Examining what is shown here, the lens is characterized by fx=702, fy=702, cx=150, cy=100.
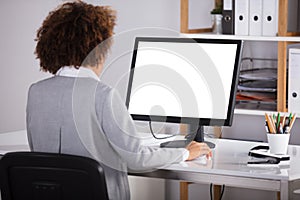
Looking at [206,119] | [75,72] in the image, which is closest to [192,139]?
[206,119]

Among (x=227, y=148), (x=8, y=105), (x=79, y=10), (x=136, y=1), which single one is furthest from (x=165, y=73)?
(x=8, y=105)

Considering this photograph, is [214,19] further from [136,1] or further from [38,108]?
[38,108]

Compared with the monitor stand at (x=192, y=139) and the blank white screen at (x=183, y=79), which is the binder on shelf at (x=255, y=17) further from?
the monitor stand at (x=192, y=139)

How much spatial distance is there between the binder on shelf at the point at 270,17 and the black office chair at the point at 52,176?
4.15ft

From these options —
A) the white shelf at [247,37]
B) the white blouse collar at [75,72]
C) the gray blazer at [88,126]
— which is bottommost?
the gray blazer at [88,126]

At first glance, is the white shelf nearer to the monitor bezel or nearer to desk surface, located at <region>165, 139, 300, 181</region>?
the monitor bezel

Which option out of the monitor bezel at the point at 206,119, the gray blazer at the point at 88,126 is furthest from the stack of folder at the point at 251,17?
the gray blazer at the point at 88,126

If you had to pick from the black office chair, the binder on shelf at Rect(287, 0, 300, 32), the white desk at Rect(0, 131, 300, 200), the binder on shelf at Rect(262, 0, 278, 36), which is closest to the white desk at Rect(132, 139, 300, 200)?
the white desk at Rect(0, 131, 300, 200)

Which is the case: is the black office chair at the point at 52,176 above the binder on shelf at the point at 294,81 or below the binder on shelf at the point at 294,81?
below

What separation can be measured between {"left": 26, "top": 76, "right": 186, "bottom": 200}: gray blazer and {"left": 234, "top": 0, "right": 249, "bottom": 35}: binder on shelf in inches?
37.7

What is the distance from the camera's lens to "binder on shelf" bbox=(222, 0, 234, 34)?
3.16 meters

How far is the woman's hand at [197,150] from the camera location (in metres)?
2.59

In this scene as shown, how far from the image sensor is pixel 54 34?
2.39 metres

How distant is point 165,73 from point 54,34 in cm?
61
